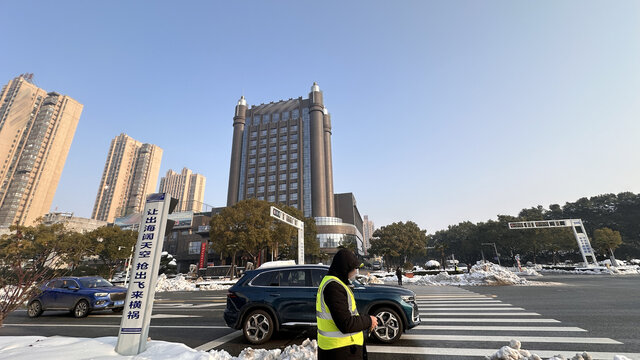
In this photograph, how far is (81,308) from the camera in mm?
10531

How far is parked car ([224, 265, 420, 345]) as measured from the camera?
5.99 metres

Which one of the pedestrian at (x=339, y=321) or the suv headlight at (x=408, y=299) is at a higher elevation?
the pedestrian at (x=339, y=321)

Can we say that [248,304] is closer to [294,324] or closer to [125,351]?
[294,324]

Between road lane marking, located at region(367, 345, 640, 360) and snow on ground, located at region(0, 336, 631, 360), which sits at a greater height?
snow on ground, located at region(0, 336, 631, 360)

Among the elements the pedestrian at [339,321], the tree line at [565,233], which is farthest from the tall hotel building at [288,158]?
the pedestrian at [339,321]

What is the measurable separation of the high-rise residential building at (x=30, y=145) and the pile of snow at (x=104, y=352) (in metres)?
140

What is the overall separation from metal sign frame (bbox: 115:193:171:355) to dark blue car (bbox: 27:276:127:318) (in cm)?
767

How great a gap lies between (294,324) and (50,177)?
149748mm

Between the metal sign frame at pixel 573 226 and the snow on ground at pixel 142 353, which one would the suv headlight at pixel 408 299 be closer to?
the snow on ground at pixel 142 353

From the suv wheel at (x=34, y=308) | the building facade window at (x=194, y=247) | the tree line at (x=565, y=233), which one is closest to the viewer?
the suv wheel at (x=34, y=308)

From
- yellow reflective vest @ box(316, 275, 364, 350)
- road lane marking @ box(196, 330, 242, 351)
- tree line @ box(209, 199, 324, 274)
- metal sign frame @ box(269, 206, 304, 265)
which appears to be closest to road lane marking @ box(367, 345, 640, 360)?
road lane marking @ box(196, 330, 242, 351)

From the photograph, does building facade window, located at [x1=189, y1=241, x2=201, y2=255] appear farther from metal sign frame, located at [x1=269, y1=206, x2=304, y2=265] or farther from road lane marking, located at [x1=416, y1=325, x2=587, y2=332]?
road lane marking, located at [x1=416, y1=325, x2=587, y2=332]

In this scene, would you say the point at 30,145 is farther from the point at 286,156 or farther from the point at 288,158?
the point at 288,158

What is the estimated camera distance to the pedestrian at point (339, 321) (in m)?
2.44
